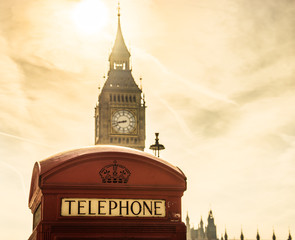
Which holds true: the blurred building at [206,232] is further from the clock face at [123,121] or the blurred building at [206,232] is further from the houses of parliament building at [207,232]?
the clock face at [123,121]

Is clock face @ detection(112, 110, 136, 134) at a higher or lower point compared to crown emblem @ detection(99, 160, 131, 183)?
higher

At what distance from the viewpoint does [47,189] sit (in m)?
4.37

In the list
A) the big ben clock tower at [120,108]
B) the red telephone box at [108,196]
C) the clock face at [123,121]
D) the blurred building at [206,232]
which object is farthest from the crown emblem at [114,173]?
the blurred building at [206,232]

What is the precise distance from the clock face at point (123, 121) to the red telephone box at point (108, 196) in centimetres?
7809

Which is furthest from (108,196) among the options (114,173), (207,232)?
(207,232)

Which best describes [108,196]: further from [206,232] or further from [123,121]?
[206,232]

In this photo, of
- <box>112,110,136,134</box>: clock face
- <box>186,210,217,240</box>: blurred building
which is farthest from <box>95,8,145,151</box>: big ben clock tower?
<box>186,210,217,240</box>: blurred building

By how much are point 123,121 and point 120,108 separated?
187 centimetres

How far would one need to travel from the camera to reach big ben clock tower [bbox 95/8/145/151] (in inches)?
3241

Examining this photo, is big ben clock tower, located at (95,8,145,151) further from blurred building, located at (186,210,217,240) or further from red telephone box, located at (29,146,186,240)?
red telephone box, located at (29,146,186,240)

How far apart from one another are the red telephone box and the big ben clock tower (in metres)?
75.9

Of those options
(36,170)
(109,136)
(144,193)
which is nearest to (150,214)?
(144,193)

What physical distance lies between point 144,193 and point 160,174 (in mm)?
262

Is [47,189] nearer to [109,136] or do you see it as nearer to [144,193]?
[144,193]
